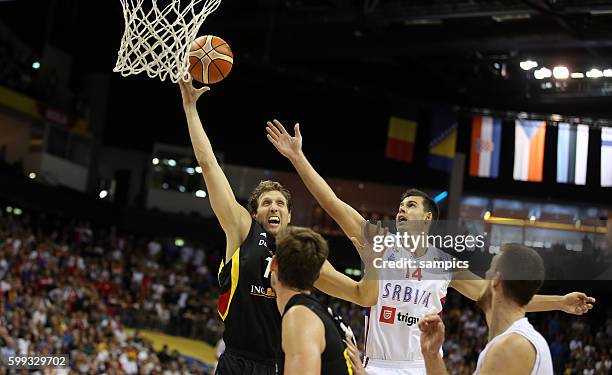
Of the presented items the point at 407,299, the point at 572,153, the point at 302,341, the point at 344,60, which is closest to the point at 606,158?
the point at 572,153

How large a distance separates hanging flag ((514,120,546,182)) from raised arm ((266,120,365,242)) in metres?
14.8

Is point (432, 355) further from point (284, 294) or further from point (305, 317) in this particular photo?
point (284, 294)

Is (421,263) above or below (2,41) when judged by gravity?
below

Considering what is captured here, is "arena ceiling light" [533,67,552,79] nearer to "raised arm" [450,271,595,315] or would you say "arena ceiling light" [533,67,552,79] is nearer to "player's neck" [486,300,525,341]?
"raised arm" [450,271,595,315]

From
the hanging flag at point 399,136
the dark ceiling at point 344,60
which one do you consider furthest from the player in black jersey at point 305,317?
the hanging flag at point 399,136

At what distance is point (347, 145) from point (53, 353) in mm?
12026

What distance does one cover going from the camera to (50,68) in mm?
26984

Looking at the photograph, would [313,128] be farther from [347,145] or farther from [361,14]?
[361,14]

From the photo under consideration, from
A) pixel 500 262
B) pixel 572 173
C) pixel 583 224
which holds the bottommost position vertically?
pixel 500 262

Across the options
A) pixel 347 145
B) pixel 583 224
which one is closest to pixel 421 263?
pixel 583 224

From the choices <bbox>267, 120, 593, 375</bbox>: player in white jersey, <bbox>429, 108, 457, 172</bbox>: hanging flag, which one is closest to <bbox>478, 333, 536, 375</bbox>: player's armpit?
<bbox>267, 120, 593, 375</bbox>: player in white jersey

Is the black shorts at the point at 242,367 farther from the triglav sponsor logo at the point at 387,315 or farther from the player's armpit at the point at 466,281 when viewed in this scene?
the player's armpit at the point at 466,281

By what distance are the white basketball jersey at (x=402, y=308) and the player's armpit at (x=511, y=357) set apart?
2311mm

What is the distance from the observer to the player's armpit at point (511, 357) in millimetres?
3578
